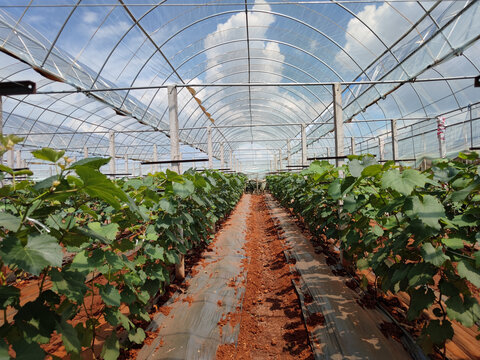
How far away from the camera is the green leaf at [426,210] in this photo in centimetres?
121

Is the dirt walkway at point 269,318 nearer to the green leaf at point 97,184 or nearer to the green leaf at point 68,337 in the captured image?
the green leaf at point 68,337

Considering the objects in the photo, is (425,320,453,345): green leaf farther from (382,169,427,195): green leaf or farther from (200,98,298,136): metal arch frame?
(200,98,298,136): metal arch frame

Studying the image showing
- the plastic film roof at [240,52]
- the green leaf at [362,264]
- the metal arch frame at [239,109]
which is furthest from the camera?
the metal arch frame at [239,109]

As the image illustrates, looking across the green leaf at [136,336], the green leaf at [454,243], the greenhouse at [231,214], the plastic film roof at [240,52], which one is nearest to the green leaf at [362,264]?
the greenhouse at [231,214]

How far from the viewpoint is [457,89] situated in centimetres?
887

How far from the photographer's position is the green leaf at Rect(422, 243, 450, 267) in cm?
125

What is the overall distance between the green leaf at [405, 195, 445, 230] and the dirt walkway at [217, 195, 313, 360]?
4.67ft

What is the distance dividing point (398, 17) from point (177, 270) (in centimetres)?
720

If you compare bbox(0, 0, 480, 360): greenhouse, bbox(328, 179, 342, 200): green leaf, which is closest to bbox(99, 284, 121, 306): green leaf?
bbox(0, 0, 480, 360): greenhouse

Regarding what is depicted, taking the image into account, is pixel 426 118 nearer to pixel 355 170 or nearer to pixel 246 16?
pixel 246 16

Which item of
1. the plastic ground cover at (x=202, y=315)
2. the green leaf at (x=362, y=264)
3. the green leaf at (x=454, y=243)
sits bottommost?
the plastic ground cover at (x=202, y=315)

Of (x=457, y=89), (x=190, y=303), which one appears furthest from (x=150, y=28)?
(x=457, y=89)

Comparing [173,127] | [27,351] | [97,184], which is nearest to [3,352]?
[27,351]

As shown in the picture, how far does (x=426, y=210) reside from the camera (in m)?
1.26
